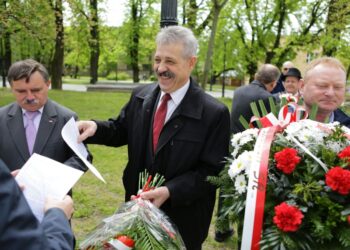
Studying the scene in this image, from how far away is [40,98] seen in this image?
2.96m

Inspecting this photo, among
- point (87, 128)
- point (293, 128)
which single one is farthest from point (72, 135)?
point (293, 128)

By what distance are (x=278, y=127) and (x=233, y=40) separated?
24.1 m

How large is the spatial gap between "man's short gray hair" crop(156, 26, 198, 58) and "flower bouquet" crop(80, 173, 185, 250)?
108 centimetres

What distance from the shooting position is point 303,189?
5.48 ft

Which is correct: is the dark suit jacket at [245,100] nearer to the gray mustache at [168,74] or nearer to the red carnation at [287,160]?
the gray mustache at [168,74]

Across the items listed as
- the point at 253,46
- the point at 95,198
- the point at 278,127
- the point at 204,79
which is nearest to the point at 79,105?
the point at 204,79

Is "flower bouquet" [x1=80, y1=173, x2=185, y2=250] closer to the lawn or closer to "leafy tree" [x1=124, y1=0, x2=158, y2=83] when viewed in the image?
the lawn

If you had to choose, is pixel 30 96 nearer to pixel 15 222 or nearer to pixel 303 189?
pixel 15 222

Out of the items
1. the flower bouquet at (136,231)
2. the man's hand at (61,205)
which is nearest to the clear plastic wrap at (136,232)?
the flower bouquet at (136,231)

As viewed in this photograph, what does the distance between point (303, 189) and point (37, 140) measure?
2043 mm

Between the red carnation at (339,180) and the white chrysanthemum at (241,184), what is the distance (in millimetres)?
393

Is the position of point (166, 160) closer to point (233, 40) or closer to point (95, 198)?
point (95, 198)

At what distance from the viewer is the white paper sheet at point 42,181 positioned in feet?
5.92

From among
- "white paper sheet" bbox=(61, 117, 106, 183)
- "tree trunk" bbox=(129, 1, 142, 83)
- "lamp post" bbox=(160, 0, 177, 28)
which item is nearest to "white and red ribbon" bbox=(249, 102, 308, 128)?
"white paper sheet" bbox=(61, 117, 106, 183)
